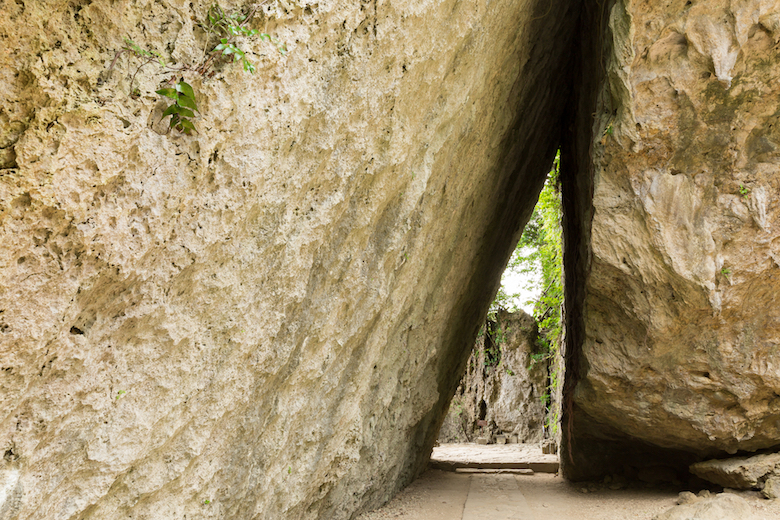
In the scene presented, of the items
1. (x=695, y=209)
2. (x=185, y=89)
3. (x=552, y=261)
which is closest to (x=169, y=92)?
(x=185, y=89)

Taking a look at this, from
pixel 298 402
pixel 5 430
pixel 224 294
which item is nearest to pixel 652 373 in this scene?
pixel 298 402

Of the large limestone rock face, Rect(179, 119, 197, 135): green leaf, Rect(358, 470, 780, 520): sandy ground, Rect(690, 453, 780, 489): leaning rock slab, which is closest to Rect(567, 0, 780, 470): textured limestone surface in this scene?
Rect(690, 453, 780, 489): leaning rock slab

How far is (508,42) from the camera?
4859mm

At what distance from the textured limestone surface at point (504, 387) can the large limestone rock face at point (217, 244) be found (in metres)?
11.8

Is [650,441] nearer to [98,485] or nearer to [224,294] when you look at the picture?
[224,294]

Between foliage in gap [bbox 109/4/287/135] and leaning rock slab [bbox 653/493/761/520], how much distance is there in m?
4.11

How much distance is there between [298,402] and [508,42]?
3794 millimetres

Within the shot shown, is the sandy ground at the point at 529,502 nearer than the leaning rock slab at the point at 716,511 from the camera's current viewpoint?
No

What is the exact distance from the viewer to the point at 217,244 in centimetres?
240

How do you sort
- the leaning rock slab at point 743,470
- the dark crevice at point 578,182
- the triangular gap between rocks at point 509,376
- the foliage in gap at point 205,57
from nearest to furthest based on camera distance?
the foliage in gap at point 205,57
the leaning rock slab at point 743,470
the dark crevice at point 578,182
the triangular gap between rocks at point 509,376

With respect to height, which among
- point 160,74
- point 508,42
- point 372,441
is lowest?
point 372,441

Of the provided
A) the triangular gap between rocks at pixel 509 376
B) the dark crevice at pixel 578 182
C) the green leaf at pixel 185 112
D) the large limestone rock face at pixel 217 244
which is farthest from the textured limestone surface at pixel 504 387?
the green leaf at pixel 185 112

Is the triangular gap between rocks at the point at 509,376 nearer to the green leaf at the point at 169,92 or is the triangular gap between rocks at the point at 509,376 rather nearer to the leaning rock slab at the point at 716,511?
the leaning rock slab at the point at 716,511

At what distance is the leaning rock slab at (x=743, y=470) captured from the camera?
4.46 metres
